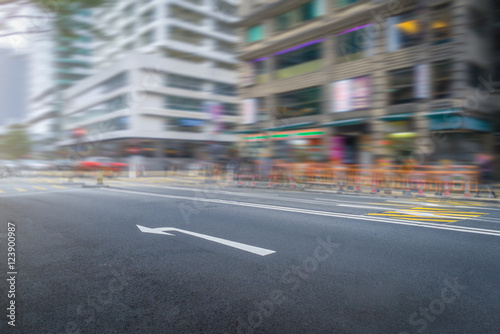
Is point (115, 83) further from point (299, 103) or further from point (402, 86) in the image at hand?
point (402, 86)

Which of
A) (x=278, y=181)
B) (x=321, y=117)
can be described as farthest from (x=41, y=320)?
(x=321, y=117)

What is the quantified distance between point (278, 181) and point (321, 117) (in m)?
7.41

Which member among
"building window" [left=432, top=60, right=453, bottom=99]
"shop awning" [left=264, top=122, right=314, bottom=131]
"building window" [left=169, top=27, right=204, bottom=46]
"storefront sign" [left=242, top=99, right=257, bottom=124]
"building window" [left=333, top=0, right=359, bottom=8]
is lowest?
"shop awning" [left=264, top=122, right=314, bottom=131]

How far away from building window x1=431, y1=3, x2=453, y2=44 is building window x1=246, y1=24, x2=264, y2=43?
1477 cm

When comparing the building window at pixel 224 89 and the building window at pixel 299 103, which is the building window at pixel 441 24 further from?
the building window at pixel 224 89

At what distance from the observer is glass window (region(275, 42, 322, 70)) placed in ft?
75.0

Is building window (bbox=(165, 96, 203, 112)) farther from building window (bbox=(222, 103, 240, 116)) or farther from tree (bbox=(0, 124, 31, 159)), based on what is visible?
tree (bbox=(0, 124, 31, 159))

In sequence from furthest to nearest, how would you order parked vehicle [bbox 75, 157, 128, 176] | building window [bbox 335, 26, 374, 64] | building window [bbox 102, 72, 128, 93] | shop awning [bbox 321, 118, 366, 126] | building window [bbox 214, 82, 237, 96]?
building window [bbox 214, 82, 237, 96] < building window [bbox 102, 72, 128, 93] < parked vehicle [bbox 75, 157, 128, 176] < shop awning [bbox 321, 118, 366, 126] < building window [bbox 335, 26, 374, 64]

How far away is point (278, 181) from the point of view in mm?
18000

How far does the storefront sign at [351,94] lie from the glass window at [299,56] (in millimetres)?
3568

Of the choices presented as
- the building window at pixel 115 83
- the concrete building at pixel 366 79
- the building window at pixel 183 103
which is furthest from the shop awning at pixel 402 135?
the building window at pixel 115 83

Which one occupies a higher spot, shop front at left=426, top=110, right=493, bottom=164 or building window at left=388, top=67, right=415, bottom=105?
building window at left=388, top=67, right=415, bottom=105

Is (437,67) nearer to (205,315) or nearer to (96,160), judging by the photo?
(205,315)

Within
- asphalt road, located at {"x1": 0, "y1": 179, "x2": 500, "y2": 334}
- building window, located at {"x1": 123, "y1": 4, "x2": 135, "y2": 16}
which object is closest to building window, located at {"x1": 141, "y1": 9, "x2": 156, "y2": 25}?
building window, located at {"x1": 123, "y1": 4, "x2": 135, "y2": 16}
